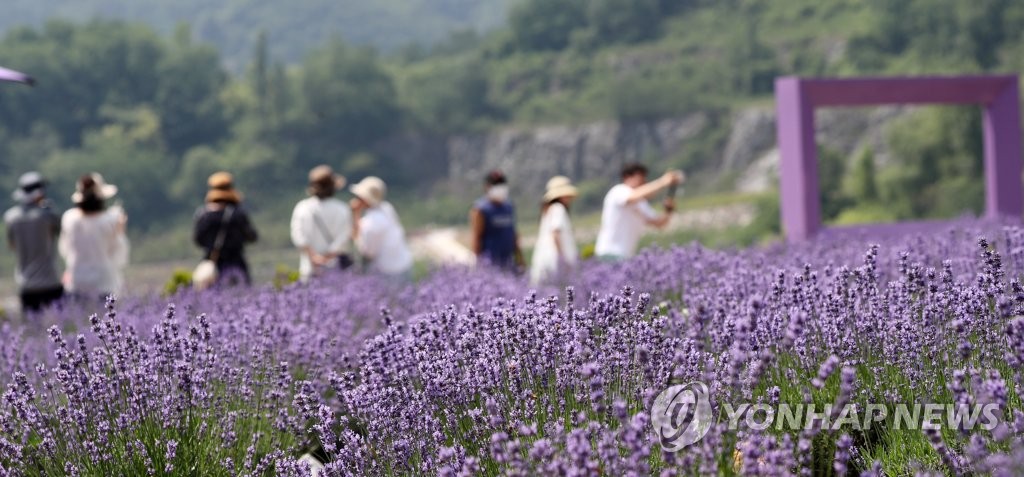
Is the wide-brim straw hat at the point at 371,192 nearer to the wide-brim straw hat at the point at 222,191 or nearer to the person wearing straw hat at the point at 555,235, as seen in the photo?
the wide-brim straw hat at the point at 222,191

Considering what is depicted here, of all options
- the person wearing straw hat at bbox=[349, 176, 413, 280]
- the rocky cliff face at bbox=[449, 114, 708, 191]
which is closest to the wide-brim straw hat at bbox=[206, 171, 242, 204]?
the person wearing straw hat at bbox=[349, 176, 413, 280]

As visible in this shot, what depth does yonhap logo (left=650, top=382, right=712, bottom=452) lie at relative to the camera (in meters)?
2.59

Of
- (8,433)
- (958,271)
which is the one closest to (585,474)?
(8,433)

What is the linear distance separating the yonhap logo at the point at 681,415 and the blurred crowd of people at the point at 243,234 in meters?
4.31

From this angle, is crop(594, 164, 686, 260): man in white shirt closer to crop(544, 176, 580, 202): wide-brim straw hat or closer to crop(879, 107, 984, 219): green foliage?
crop(544, 176, 580, 202): wide-brim straw hat

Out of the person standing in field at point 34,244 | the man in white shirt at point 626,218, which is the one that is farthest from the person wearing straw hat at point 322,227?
the man in white shirt at point 626,218

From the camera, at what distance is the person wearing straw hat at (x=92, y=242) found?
7.51m

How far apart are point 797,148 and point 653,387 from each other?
7324 millimetres

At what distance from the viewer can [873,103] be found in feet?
33.4

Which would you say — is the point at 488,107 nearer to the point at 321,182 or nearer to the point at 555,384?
the point at 321,182

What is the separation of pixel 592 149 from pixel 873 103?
3261 inches

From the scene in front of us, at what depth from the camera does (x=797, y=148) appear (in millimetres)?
9625

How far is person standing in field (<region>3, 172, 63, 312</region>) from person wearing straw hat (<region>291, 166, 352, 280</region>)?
5.07ft

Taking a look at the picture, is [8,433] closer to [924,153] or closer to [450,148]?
[924,153]
